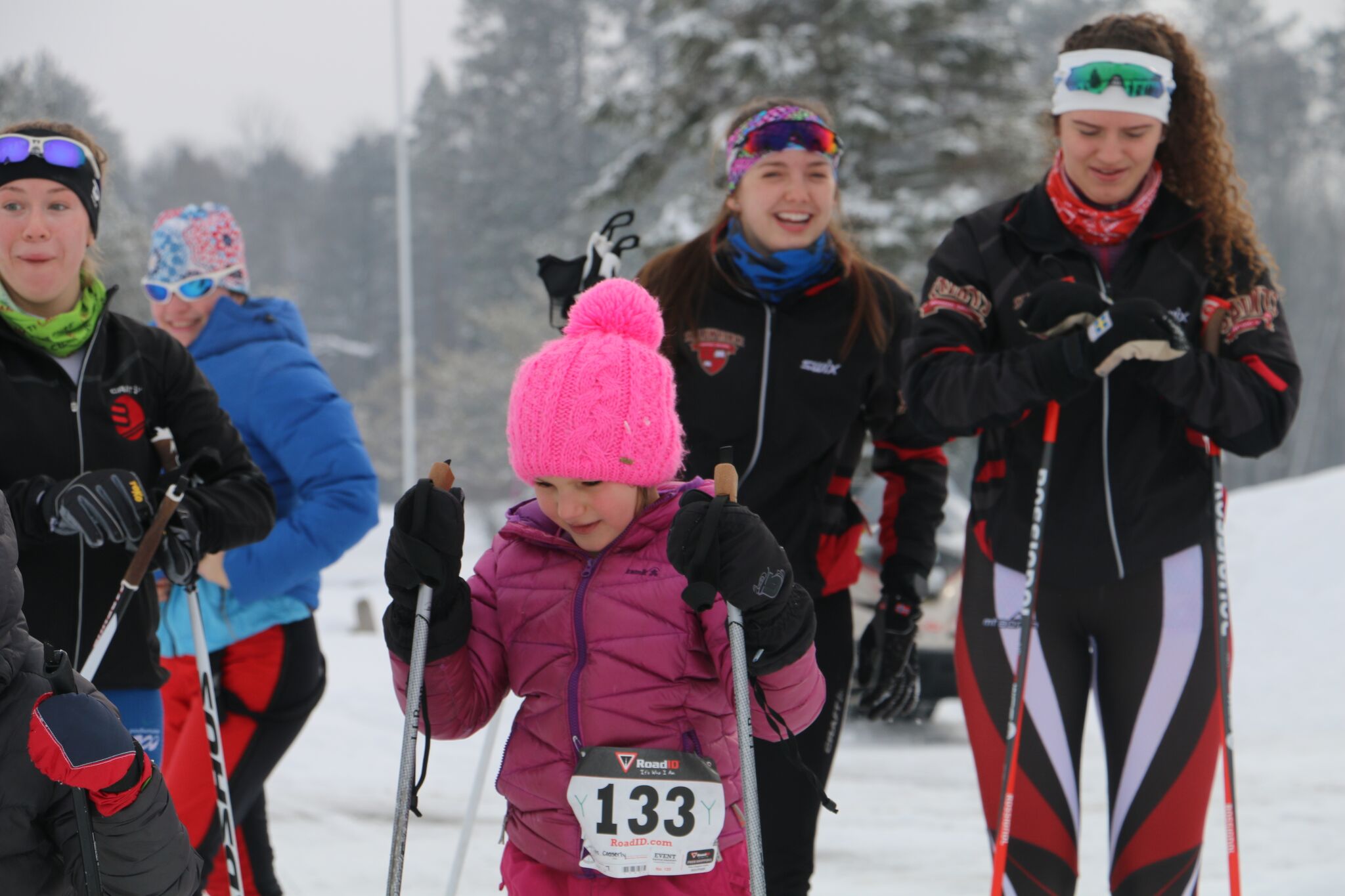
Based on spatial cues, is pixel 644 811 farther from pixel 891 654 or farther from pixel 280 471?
pixel 280 471

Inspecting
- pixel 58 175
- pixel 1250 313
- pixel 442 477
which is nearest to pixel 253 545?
pixel 58 175

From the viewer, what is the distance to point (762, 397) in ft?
11.3

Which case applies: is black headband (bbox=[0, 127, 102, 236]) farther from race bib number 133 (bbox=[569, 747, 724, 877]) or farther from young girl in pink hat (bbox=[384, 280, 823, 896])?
race bib number 133 (bbox=[569, 747, 724, 877])

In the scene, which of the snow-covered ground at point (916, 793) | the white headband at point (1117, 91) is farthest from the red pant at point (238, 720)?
the white headband at point (1117, 91)

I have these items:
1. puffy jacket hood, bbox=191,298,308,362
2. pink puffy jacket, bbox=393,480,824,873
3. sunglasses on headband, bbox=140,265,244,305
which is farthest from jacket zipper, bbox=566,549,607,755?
sunglasses on headband, bbox=140,265,244,305

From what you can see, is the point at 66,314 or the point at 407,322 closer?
the point at 66,314

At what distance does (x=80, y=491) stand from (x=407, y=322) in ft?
73.0

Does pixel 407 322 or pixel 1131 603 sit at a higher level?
pixel 407 322

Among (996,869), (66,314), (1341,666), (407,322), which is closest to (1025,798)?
(996,869)

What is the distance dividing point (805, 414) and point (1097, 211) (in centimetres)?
84

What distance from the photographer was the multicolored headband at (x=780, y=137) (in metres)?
3.57

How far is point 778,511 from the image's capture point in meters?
3.41

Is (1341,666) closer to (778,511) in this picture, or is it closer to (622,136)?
(778,511)

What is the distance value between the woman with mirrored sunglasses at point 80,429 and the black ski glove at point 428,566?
0.83m
